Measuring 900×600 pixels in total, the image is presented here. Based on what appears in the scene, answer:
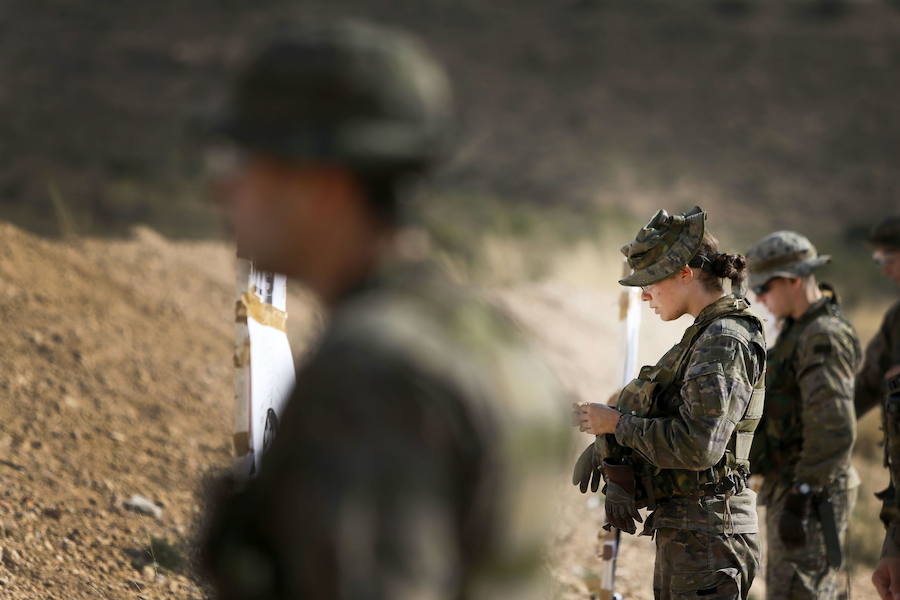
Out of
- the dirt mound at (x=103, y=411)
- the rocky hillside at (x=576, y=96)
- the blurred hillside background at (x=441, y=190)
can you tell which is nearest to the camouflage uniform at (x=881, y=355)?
the blurred hillside background at (x=441, y=190)

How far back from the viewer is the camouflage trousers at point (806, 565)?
17.5 feet

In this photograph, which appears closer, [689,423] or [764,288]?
[689,423]

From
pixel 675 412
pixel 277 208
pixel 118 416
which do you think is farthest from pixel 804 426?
pixel 118 416

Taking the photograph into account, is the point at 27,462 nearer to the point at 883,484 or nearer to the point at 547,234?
the point at 883,484

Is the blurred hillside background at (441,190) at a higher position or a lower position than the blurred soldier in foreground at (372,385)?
higher

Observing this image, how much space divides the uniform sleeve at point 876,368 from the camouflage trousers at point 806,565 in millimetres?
1141

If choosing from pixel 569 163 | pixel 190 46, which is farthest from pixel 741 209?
pixel 190 46

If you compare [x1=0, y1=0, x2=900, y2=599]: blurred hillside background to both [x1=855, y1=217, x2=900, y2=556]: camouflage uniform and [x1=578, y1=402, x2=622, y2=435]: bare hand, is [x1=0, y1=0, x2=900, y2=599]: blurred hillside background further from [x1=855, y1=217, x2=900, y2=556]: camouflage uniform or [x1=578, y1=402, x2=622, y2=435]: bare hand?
[x1=855, y1=217, x2=900, y2=556]: camouflage uniform

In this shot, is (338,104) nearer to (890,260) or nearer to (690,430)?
(690,430)

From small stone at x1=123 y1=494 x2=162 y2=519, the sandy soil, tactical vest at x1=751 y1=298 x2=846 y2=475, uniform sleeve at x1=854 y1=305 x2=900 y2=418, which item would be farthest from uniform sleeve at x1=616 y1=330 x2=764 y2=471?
small stone at x1=123 y1=494 x2=162 y2=519

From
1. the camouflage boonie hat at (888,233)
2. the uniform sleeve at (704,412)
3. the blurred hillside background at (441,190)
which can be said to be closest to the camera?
the uniform sleeve at (704,412)

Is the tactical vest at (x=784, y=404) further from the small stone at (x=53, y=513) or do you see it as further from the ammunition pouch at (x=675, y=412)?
the small stone at (x=53, y=513)

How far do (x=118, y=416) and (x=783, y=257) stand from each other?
4694 mm

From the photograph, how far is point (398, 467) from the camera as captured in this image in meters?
1.48
